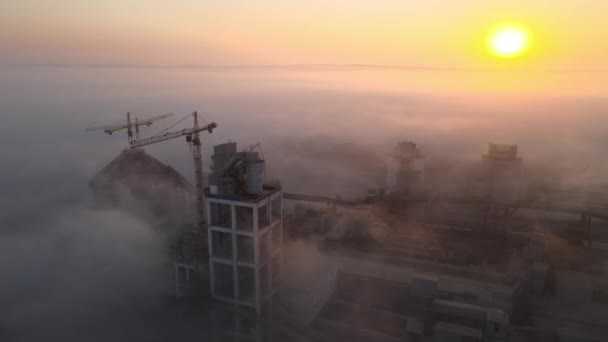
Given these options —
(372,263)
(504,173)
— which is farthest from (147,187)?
(504,173)

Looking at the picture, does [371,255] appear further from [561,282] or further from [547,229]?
[547,229]

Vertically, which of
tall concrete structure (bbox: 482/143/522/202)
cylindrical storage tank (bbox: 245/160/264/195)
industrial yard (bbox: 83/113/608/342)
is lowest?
industrial yard (bbox: 83/113/608/342)

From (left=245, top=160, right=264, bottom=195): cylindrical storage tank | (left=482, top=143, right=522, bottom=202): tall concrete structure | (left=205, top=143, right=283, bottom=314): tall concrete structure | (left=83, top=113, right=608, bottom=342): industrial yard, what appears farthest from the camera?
(left=482, top=143, right=522, bottom=202): tall concrete structure

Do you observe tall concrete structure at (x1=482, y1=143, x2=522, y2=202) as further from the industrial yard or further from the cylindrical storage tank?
the cylindrical storage tank

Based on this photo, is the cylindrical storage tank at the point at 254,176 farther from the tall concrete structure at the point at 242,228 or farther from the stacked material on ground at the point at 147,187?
the stacked material on ground at the point at 147,187

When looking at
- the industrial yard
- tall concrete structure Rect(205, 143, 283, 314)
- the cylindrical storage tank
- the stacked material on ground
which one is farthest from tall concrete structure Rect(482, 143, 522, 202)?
the stacked material on ground

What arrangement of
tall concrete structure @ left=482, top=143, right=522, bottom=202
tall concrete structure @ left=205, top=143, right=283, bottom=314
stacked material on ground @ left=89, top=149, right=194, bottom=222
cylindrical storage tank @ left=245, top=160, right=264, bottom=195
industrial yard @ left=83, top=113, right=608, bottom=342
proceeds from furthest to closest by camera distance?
1. tall concrete structure @ left=482, top=143, right=522, bottom=202
2. stacked material on ground @ left=89, top=149, right=194, bottom=222
3. industrial yard @ left=83, top=113, right=608, bottom=342
4. cylindrical storage tank @ left=245, top=160, right=264, bottom=195
5. tall concrete structure @ left=205, top=143, right=283, bottom=314

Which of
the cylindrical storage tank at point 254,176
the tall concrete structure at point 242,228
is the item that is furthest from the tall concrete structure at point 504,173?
the cylindrical storage tank at point 254,176

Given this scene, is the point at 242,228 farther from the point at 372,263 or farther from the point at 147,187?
the point at 147,187
